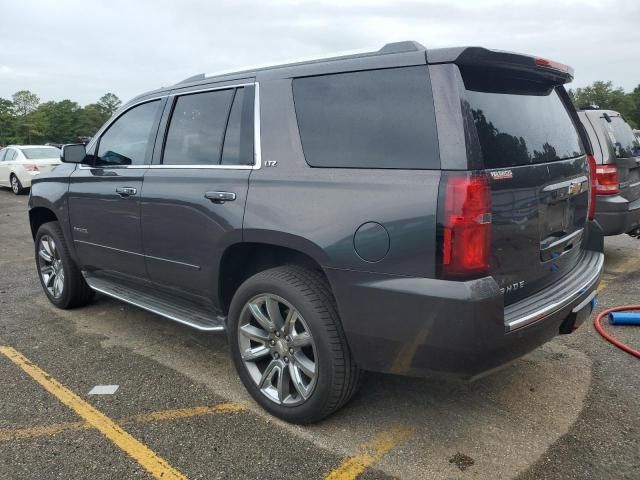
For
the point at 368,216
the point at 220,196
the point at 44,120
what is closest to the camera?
the point at 368,216

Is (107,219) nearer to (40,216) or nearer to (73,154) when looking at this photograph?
(73,154)

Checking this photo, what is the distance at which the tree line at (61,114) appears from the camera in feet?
256

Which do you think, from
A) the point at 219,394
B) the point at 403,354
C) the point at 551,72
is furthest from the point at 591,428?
the point at 219,394

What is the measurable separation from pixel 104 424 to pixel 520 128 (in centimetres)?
271

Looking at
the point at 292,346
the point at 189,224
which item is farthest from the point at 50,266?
the point at 292,346

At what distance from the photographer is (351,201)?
252 centimetres

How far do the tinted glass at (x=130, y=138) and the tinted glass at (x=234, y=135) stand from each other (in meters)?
0.87

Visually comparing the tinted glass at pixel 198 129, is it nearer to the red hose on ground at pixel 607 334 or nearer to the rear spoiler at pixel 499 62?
the rear spoiler at pixel 499 62

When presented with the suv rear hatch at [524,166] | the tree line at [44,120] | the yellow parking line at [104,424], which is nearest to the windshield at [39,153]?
the yellow parking line at [104,424]

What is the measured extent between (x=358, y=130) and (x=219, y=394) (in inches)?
72.0

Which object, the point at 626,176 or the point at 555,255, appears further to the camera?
the point at 626,176

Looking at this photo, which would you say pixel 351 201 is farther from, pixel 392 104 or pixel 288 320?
pixel 288 320

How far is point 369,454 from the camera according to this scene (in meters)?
2.67

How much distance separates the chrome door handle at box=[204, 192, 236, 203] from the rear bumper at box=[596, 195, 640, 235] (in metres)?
4.41
